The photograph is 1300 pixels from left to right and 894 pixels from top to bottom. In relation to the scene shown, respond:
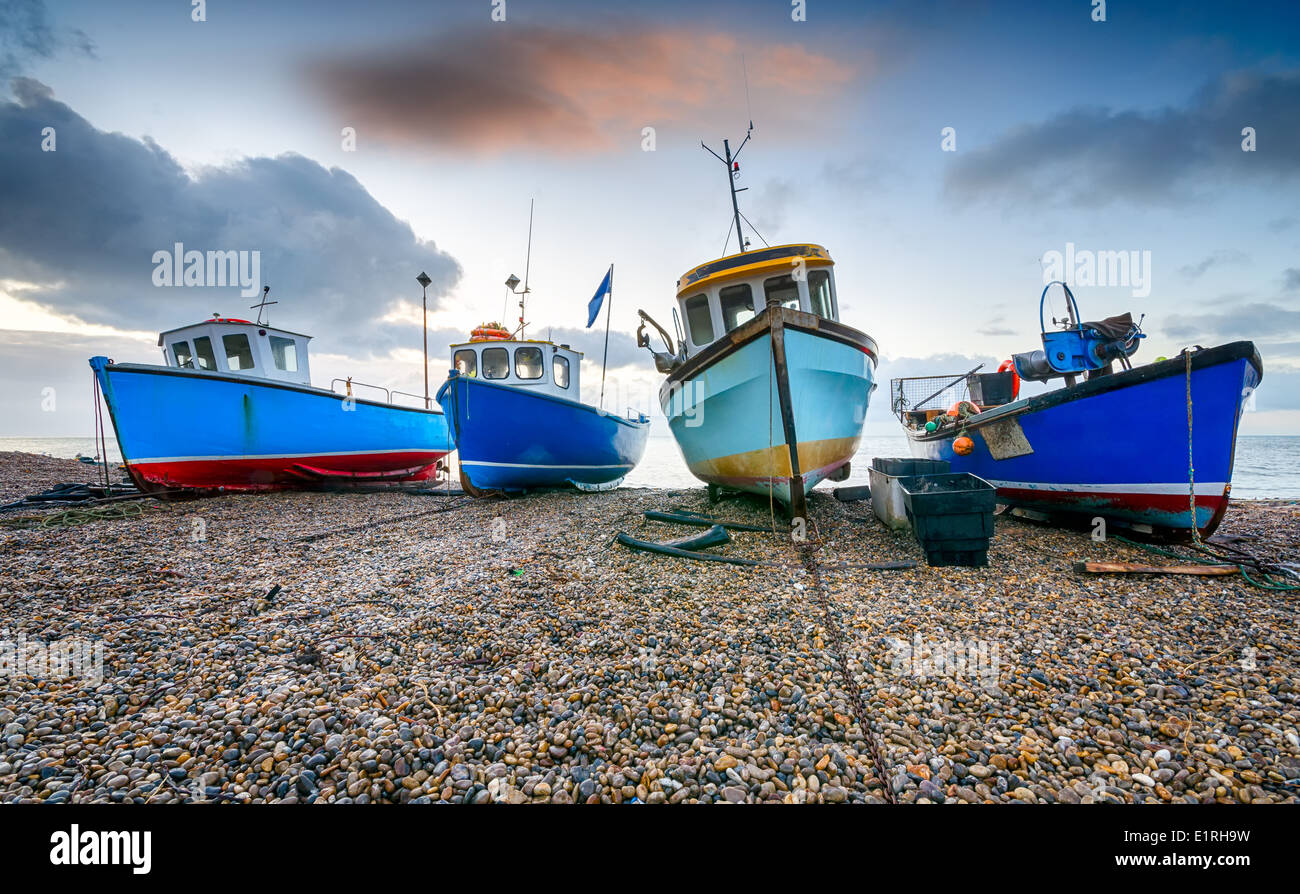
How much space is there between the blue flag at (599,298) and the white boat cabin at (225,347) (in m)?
7.51

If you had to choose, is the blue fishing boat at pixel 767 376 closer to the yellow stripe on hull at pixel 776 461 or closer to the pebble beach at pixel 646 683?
the yellow stripe on hull at pixel 776 461

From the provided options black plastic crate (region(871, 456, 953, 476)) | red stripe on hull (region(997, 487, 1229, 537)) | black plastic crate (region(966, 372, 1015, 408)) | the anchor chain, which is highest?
black plastic crate (region(966, 372, 1015, 408))

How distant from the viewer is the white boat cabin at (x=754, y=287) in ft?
27.2

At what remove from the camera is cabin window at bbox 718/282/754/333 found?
8594mm

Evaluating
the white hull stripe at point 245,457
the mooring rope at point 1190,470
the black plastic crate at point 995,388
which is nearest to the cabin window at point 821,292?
the black plastic crate at point 995,388

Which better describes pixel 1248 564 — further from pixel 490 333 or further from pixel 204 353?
pixel 204 353

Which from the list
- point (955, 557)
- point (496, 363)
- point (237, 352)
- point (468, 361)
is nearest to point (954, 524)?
point (955, 557)

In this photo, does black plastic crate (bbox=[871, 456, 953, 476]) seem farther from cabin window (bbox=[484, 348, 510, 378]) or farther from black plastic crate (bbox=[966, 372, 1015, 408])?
cabin window (bbox=[484, 348, 510, 378])

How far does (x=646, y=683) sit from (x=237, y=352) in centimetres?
1434

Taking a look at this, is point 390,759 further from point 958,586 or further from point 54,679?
point 958,586

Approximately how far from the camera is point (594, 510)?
859cm

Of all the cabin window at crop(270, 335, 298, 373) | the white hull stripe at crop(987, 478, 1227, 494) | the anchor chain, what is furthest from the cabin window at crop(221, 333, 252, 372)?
the white hull stripe at crop(987, 478, 1227, 494)

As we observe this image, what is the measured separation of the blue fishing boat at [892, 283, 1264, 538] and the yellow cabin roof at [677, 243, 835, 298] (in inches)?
140

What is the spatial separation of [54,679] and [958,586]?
6.06 meters
